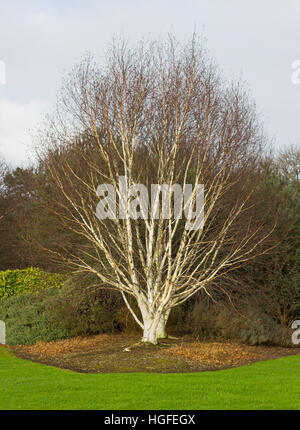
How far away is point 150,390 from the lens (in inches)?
297

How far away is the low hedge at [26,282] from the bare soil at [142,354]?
160 inches

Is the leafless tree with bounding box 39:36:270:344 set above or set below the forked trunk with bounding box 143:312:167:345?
above

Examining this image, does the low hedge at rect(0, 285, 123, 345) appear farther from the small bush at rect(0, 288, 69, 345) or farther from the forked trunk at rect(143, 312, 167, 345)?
the forked trunk at rect(143, 312, 167, 345)

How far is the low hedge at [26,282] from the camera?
17.4 meters

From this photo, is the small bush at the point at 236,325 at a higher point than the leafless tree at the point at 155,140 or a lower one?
lower

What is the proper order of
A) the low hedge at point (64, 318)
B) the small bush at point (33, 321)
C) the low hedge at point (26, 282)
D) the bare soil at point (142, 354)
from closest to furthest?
the bare soil at point (142, 354)
the small bush at point (33, 321)
the low hedge at point (64, 318)
the low hedge at point (26, 282)

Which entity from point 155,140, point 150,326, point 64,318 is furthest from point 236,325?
point 155,140

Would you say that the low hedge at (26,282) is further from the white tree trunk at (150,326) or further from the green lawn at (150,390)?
the green lawn at (150,390)

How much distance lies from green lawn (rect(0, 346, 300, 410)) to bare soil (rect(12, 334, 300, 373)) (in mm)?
805

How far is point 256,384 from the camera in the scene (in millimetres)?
8117

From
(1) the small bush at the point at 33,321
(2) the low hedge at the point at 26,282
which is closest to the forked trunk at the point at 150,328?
(1) the small bush at the point at 33,321

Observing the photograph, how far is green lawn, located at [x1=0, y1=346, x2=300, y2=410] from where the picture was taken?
680 centimetres

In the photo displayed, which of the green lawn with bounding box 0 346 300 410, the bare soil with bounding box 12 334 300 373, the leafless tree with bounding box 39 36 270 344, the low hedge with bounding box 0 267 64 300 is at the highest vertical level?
the leafless tree with bounding box 39 36 270 344

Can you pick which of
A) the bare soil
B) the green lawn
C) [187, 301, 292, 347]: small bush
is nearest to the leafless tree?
the bare soil
